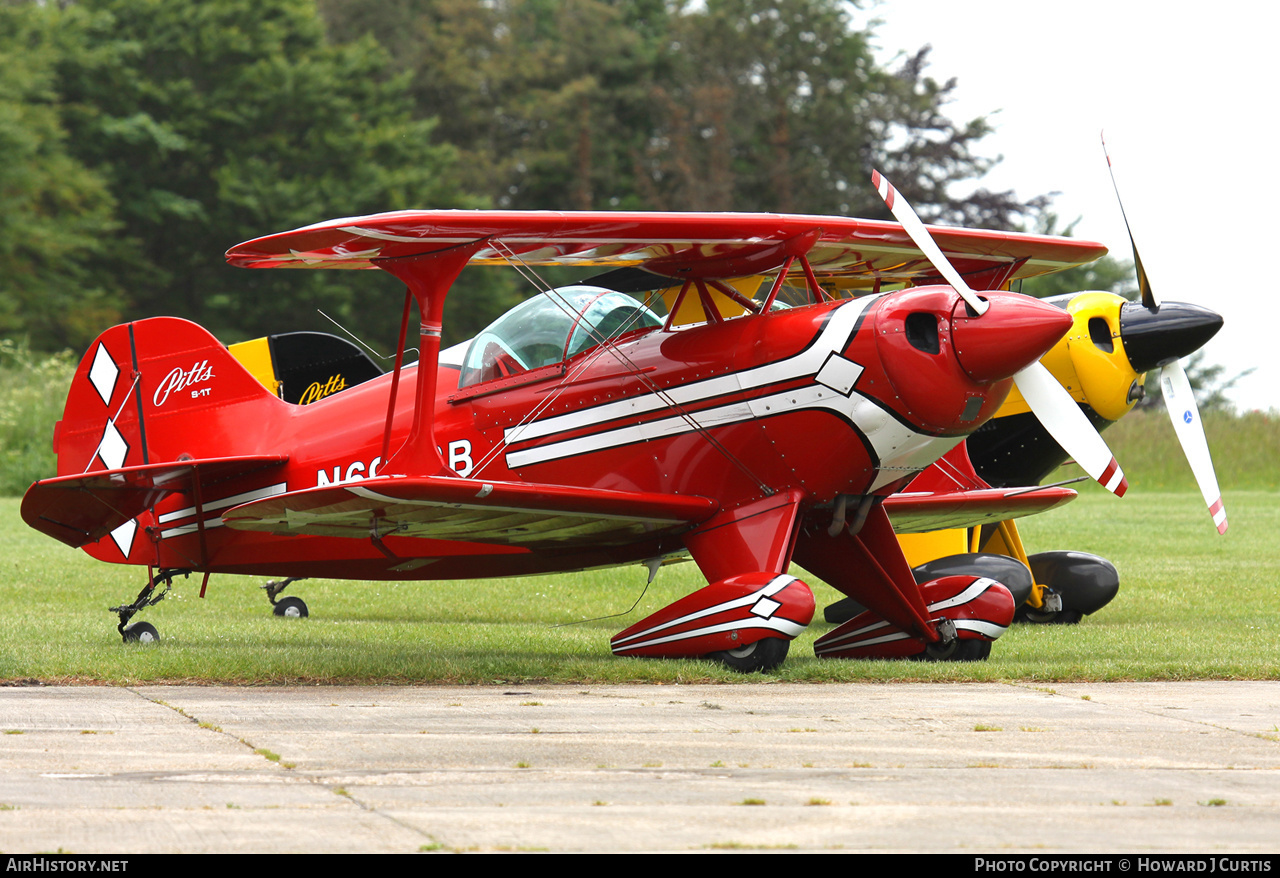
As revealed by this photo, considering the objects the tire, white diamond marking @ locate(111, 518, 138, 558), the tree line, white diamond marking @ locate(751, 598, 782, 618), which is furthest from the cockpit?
the tree line

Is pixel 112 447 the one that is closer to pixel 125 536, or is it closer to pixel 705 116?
pixel 125 536

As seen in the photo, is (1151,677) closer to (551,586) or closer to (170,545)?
(170,545)

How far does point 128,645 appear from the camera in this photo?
9.56 metres

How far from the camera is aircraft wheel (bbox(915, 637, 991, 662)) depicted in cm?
899

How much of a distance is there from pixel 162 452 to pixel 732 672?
5.04 metres

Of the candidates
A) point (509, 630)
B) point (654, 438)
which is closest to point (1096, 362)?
point (654, 438)

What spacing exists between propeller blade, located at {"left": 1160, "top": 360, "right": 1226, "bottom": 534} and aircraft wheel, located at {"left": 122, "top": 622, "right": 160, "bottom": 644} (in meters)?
7.21

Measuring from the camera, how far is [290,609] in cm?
1275

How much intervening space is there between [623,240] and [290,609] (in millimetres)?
5886

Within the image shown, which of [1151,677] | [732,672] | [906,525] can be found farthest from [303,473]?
[1151,677]

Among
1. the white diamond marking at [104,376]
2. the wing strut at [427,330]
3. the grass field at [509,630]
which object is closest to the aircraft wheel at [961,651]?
the grass field at [509,630]

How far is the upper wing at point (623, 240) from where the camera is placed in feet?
26.5

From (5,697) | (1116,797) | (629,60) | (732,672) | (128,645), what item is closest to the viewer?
(1116,797)

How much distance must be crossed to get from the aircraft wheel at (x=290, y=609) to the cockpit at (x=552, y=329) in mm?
4316
